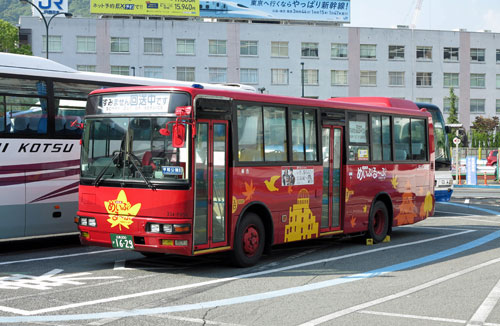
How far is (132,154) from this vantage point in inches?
423

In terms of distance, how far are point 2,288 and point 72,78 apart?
19.0 feet

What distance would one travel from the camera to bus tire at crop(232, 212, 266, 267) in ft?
37.1

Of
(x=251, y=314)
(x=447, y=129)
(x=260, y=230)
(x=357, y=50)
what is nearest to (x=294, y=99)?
(x=260, y=230)

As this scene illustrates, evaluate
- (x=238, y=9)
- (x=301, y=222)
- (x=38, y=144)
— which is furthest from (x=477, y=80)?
(x=38, y=144)

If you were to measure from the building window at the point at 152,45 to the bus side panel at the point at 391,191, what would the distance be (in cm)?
5795

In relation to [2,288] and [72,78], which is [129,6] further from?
[2,288]

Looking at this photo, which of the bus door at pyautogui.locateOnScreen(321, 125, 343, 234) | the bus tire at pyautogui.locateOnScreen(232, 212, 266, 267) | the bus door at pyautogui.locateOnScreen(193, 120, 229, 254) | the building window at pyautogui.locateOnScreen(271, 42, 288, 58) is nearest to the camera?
the bus door at pyautogui.locateOnScreen(193, 120, 229, 254)

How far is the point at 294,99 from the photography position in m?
12.8

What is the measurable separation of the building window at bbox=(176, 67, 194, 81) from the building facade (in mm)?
102

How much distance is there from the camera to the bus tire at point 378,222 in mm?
15336

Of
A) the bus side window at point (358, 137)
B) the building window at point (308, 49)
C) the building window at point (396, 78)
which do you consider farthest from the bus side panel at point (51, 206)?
the building window at point (396, 78)

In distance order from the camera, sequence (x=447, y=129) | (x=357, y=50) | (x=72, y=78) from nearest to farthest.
A: (x=72, y=78) → (x=447, y=129) → (x=357, y=50)

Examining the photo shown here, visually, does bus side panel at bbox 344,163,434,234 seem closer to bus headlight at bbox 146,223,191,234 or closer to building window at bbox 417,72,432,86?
bus headlight at bbox 146,223,191,234

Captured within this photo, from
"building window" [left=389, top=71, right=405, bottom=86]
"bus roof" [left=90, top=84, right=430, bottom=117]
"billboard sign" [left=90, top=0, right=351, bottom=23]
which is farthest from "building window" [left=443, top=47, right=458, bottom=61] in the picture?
A: "bus roof" [left=90, top=84, right=430, bottom=117]
